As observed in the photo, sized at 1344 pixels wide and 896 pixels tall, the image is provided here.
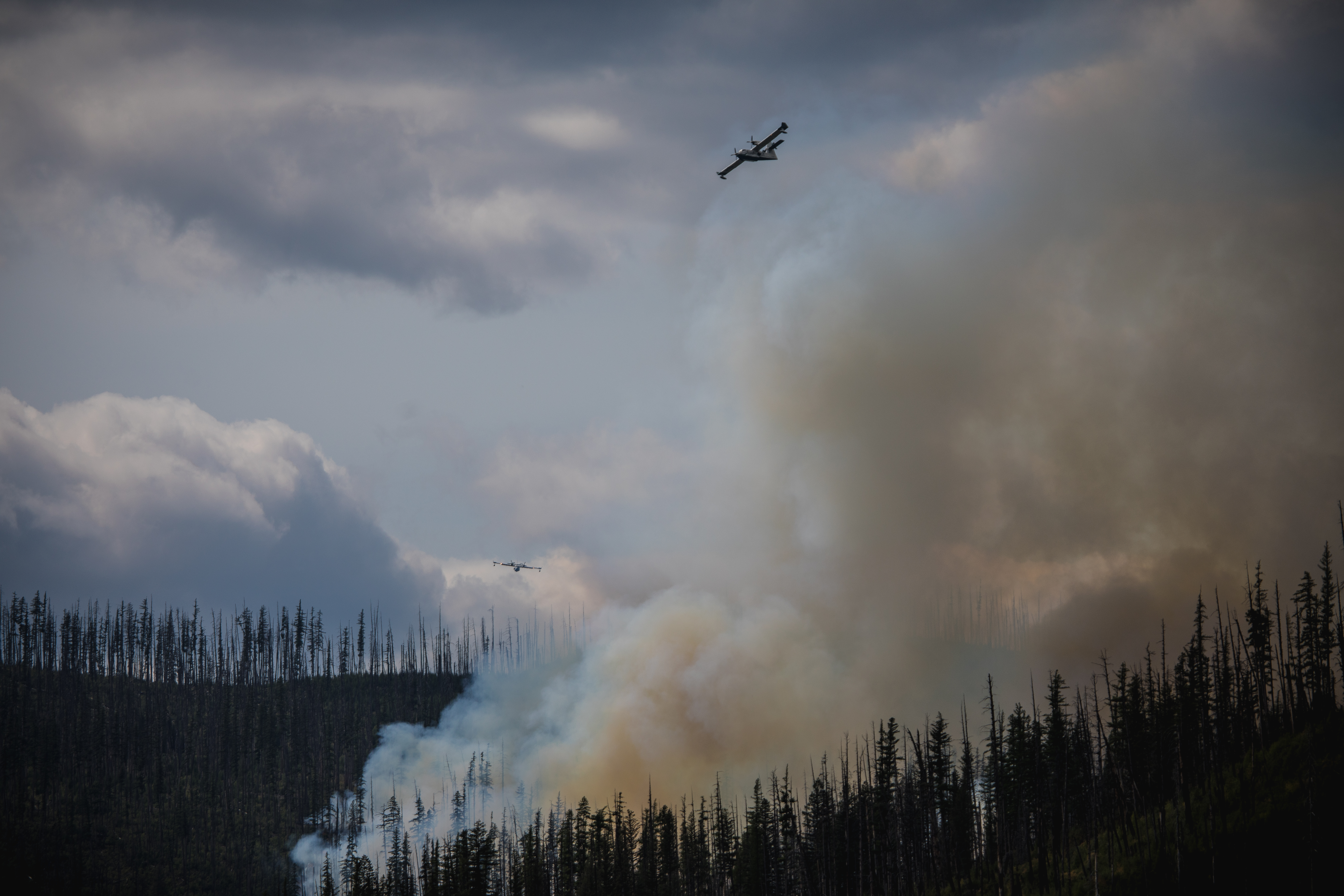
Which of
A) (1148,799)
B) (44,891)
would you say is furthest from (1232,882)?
(44,891)

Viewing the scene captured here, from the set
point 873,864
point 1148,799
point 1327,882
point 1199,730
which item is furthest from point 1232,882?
point 873,864

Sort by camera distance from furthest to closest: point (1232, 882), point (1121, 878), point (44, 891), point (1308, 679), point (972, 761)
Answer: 1. point (44, 891)
2. point (972, 761)
3. point (1308, 679)
4. point (1121, 878)
5. point (1232, 882)

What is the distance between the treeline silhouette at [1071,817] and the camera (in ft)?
326

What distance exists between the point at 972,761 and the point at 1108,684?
23670 millimetres

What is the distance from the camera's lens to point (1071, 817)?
482 feet

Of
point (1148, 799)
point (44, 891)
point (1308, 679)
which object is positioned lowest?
point (44, 891)

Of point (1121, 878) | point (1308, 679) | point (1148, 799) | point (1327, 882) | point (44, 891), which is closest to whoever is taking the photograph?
point (1327, 882)

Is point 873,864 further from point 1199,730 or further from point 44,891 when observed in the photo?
point 44,891

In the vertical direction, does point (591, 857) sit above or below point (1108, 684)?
below

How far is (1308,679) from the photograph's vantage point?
130 metres

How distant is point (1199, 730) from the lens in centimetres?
13400

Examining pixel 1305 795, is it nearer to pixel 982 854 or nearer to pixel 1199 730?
pixel 1199 730

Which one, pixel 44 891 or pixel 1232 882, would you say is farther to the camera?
pixel 44 891

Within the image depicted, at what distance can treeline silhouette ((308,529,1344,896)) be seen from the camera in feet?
326
